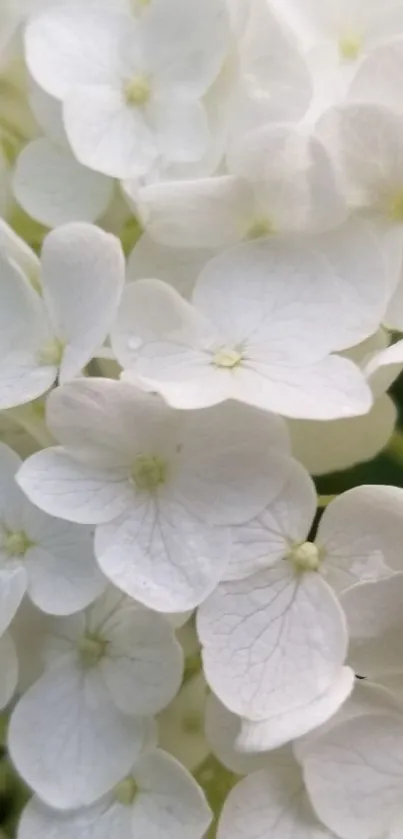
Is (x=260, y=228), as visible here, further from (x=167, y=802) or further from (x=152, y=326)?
(x=167, y=802)

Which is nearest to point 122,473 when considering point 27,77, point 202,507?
point 202,507

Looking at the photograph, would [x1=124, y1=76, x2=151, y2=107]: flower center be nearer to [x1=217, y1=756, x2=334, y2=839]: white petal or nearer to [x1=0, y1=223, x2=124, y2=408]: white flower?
[x1=0, y1=223, x2=124, y2=408]: white flower

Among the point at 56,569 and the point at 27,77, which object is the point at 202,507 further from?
A: the point at 27,77

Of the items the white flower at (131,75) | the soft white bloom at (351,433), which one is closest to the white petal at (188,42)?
the white flower at (131,75)

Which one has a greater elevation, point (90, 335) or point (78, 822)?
point (90, 335)

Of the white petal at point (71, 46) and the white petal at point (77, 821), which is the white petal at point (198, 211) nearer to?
the white petal at point (71, 46)

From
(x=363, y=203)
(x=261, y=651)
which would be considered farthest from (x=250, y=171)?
(x=261, y=651)
